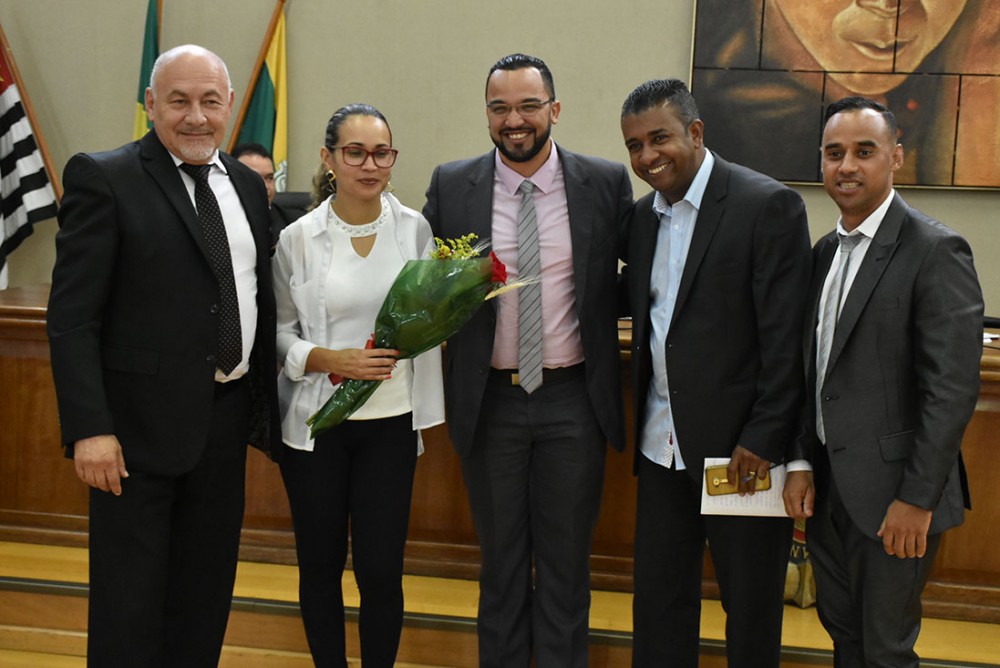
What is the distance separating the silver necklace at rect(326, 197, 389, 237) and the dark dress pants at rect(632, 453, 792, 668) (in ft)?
2.96

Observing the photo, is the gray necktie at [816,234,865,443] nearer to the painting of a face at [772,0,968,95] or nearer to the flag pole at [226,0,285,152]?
the painting of a face at [772,0,968,95]

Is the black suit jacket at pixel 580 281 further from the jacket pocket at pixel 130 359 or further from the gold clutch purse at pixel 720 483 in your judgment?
the jacket pocket at pixel 130 359

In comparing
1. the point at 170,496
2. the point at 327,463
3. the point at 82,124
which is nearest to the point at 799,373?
the point at 327,463

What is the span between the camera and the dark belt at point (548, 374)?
252 cm

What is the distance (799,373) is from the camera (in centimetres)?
228

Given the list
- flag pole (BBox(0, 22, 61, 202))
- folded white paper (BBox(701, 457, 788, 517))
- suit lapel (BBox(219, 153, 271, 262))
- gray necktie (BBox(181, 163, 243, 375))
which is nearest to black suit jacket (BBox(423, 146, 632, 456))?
folded white paper (BBox(701, 457, 788, 517))

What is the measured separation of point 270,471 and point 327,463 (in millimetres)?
1060

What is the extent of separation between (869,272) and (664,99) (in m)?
0.62

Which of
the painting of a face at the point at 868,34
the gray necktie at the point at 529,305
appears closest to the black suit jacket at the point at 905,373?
the gray necktie at the point at 529,305

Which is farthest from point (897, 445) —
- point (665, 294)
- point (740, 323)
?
point (665, 294)

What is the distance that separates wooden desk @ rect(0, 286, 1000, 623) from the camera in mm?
3098

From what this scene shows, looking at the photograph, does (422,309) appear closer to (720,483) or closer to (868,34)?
(720,483)

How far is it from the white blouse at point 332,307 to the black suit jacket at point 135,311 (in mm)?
227

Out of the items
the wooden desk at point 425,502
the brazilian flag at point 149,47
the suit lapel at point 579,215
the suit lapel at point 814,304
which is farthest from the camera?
the brazilian flag at point 149,47
